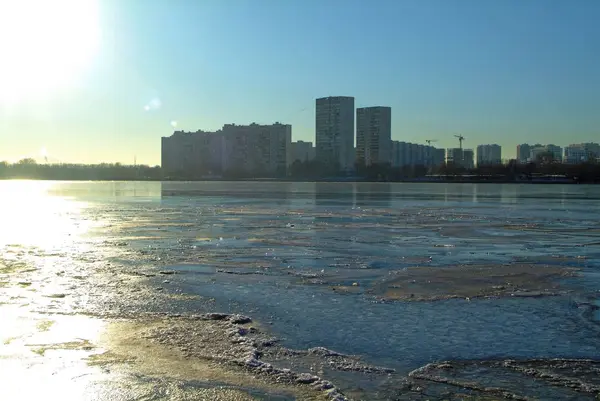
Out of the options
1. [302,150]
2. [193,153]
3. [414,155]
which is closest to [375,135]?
[302,150]

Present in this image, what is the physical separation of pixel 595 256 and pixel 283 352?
7.86 meters

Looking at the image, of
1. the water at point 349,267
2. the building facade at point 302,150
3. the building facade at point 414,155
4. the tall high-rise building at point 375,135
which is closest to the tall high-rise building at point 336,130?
the tall high-rise building at point 375,135

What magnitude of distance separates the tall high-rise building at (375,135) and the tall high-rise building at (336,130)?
551 centimetres

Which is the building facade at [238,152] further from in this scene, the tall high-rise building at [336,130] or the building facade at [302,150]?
the building facade at [302,150]

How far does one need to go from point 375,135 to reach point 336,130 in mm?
12069

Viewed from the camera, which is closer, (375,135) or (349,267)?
(349,267)

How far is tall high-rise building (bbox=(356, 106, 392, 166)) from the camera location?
156 metres

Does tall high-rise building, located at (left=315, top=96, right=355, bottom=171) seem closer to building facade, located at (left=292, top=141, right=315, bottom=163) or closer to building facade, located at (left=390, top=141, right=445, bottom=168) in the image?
building facade, located at (left=292, top=141, right=315, bottom=163)

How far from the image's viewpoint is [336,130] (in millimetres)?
152875

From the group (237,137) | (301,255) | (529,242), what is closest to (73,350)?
(301,255)

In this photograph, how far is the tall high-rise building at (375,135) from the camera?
156m

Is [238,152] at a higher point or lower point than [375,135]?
lower

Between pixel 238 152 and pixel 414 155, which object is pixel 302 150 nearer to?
pixel 238 152

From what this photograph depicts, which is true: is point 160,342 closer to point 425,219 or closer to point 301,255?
point 301,255
